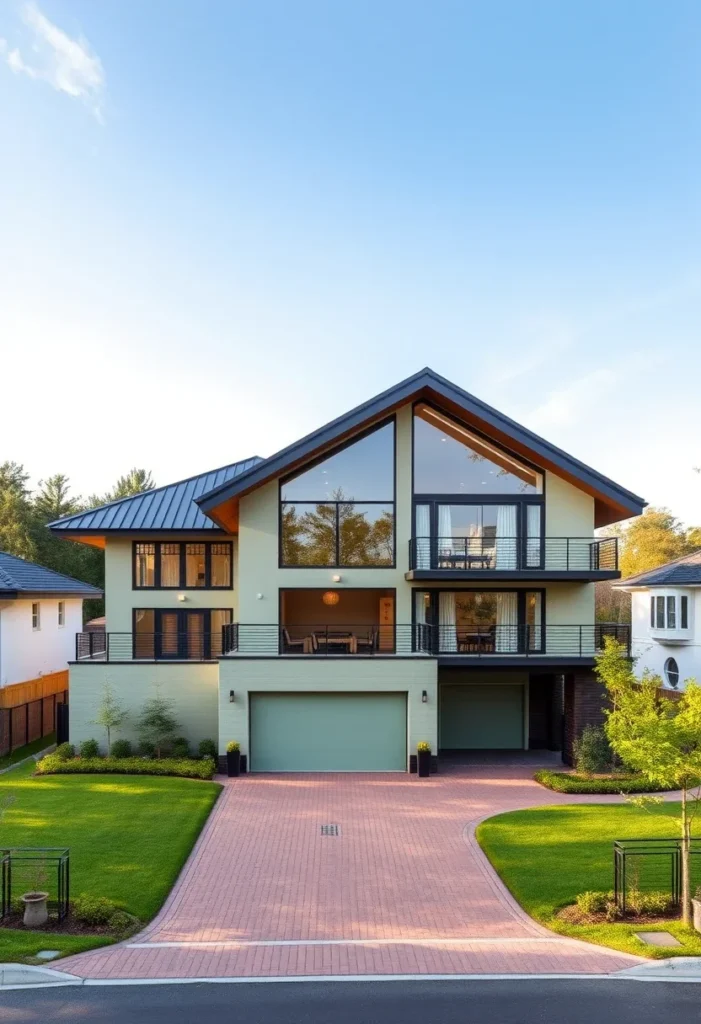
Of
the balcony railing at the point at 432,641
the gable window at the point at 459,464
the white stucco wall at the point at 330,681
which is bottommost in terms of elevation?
the white stucco wall at the point at 330,681

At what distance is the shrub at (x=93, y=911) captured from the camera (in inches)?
348

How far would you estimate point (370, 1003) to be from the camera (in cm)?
704

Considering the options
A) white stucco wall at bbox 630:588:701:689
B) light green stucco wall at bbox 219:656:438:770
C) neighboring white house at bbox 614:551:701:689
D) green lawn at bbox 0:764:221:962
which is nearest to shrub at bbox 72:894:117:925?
Result: green lawn at bbox 0:764:221:962

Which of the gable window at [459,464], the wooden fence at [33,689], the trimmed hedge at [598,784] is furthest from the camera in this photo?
the wooden fence at [33,689]

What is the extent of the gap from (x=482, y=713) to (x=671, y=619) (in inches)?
476

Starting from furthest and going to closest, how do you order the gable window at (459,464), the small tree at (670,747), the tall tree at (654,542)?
the tall tree at (654,542) < the gable window at (459,464) < the small tree at (670,747)

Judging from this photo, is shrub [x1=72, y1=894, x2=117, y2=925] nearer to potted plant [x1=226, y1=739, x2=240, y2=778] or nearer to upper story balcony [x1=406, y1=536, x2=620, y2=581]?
potted plant [x1=226, y1=739, x2=240, y2=778]

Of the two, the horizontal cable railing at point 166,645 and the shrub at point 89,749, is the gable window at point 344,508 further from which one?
the shrub at point 89,749

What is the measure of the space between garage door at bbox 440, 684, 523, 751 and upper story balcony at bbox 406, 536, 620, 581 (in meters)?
4.76

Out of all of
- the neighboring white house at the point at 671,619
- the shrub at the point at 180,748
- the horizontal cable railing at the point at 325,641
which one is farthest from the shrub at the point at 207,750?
the neighboring white house at the point at 671,619

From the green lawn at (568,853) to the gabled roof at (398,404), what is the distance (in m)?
8.44

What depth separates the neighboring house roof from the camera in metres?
26.8

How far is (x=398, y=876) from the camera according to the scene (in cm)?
1111

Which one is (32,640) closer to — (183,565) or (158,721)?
(183,565)
